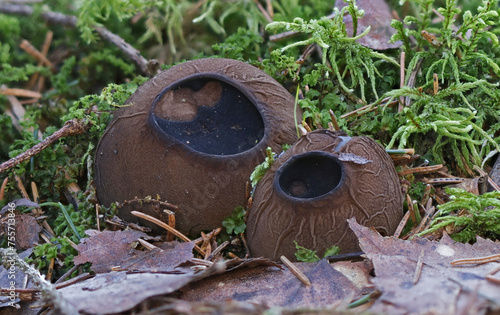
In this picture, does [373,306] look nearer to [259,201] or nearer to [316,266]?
[316,266]

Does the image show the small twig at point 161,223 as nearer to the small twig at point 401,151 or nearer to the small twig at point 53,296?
the small twig at point 53,296

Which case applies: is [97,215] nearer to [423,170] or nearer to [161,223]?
[161,223]

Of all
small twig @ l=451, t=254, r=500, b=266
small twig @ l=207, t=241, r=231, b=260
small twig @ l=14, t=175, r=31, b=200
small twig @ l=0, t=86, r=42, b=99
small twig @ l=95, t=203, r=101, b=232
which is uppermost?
small twig @ l=0, t=86, r=42, b=99

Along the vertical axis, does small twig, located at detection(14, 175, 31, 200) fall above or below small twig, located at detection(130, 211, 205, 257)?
above

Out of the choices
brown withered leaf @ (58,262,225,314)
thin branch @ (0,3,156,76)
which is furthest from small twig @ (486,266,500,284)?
thin branch @ (0,3,156,76)

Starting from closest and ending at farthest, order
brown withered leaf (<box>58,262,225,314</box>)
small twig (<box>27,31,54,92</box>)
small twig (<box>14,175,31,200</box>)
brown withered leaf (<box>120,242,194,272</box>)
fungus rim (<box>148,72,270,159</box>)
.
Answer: brown withered leaf (<box>58,262,225,314</box>) < brown withered leaf (<box>120,242,194,272</box>) < fungus rim (<box>148,72,270,159</box>) < small twig (<box>14,175,31,200</box>) < small twig (<box>27,31,54,92</box>)

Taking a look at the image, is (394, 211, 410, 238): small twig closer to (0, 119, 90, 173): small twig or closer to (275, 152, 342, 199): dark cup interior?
(275, 152, 342, 199): dark cup interior

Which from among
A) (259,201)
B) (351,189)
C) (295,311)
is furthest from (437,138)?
(295,311)
